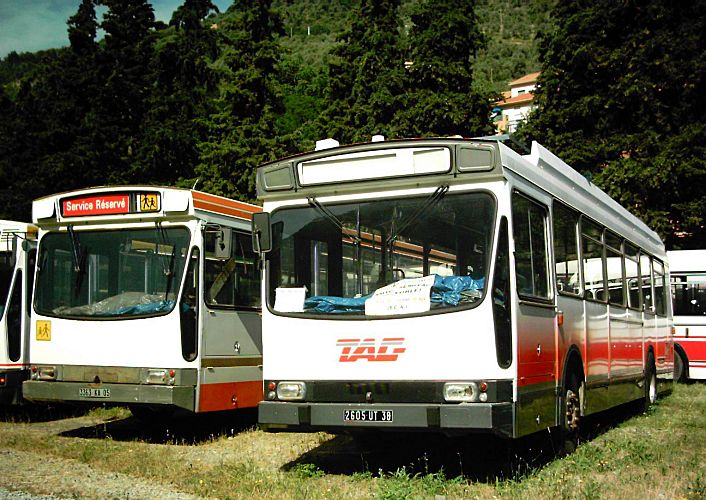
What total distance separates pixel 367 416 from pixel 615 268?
19.2 feet

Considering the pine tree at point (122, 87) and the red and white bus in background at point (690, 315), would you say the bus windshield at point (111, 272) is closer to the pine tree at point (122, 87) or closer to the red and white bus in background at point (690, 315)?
the red and white bus in background at point (690, 315)

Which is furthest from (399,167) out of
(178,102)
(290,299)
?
(178,102)

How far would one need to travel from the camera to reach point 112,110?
41406 millimetres

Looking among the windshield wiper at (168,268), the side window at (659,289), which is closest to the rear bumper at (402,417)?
the windshield wiper at (168,268)

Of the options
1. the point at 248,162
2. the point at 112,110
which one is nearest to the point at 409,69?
the point at 248,162

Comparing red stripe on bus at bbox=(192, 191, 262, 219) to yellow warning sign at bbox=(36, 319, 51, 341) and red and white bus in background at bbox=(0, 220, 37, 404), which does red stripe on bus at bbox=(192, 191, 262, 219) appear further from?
red and white bus in background at bbox=(0, 220, 37, 404)

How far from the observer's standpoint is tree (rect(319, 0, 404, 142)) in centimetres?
3566

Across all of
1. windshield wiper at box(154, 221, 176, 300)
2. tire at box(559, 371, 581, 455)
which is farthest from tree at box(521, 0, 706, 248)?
windshield wiper at box(154, 221, 176, 300)

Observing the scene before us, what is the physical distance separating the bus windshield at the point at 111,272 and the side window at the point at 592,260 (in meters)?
4.96

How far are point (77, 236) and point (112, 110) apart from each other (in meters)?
31.3

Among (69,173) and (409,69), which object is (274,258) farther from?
(69,173)

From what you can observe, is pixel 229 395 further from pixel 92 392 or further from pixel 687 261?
pixel 687 261

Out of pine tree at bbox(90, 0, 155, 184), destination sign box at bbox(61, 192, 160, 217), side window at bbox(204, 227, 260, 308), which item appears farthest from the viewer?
pine tree at bbox(90, 0, 155, 184)

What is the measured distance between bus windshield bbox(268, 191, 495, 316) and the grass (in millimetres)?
1634
